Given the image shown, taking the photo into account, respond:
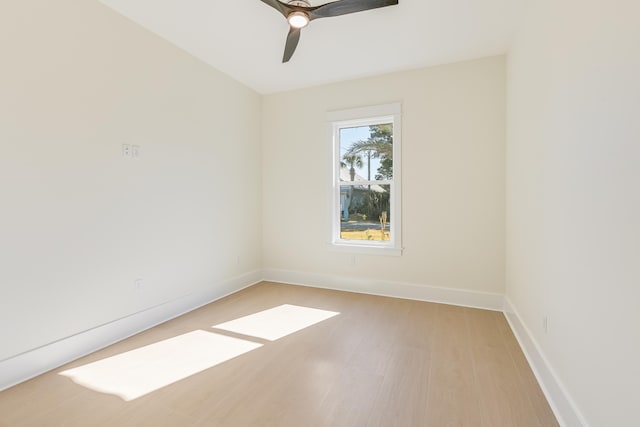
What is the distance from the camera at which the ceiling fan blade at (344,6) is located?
1.94 m

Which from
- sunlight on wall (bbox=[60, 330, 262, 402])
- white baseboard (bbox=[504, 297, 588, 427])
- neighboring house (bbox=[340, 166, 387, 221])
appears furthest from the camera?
neighboring house (bbox=[340, 166, 387, 221])

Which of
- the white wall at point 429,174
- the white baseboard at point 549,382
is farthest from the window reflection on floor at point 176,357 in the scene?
the white baseboard at point 549,382

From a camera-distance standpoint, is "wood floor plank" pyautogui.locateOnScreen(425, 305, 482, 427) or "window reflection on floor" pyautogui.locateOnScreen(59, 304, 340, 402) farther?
"window reflection on floor" pyautogui.locateOnScreen(59, 304, 340, 402)

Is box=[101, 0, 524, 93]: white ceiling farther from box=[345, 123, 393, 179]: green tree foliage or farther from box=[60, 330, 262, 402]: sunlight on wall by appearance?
box=[60, 330, 262, 402]: sunlight on wall

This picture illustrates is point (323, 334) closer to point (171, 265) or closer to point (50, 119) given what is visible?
point (171, 265)

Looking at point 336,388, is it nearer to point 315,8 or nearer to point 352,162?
point 315,8

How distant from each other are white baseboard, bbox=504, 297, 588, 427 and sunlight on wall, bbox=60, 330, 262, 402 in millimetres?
1988

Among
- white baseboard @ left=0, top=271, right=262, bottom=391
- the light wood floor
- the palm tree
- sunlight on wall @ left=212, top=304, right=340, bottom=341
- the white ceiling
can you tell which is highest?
the white ceiling

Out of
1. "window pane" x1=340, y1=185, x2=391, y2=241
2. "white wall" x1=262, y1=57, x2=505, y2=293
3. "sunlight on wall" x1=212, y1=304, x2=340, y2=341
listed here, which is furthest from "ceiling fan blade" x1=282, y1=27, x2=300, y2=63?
"sunlight on wall" x1=212, y1=304, x2=340, y2=341

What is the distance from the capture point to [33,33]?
191 centimetres

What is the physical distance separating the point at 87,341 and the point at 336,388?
1.97 meters

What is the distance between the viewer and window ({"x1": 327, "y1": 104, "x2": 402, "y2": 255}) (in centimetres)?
351

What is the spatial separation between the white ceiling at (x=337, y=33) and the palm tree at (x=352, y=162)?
3.33 ft

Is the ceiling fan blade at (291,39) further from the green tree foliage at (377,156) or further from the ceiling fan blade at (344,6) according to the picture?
the green tree foliage at (377,156)
